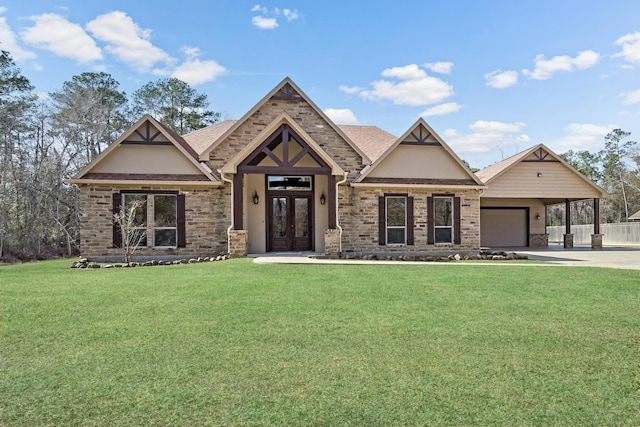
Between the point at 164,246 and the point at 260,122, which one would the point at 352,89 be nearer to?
the point at 260,122

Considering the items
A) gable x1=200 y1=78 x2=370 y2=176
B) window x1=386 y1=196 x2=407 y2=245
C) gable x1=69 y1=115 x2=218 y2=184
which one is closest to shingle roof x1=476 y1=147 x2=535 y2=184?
window x1=386 y1=196 x2=407 y2=245

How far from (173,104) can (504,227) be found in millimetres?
27861

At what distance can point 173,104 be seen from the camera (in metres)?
34.1

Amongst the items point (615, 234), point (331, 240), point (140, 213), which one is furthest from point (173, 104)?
point (615, 234)

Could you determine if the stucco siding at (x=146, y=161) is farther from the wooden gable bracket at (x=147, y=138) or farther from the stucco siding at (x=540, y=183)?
the stucco siding at (x=540, y=183)

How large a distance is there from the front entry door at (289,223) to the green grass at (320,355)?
25.2 feet

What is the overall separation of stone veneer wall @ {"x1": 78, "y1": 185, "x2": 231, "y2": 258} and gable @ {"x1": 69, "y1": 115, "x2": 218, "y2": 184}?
0.42m

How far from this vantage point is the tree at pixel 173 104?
33469mm

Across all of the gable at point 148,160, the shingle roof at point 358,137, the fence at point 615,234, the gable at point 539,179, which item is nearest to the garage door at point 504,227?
the gable at point 539,179

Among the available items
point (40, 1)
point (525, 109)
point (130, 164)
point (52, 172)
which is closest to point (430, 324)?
point (130, 164)

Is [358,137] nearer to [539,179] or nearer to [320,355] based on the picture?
[539,179]

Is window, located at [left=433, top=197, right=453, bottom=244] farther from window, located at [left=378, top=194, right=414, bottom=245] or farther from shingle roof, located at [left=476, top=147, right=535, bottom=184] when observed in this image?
shingle roof, located at [left=476, top=147, right=535, bottom=184]

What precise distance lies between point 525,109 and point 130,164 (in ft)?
66.7

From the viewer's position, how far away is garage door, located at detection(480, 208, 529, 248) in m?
22.6
